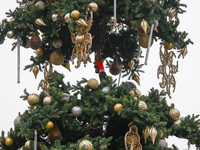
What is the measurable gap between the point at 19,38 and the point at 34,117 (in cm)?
81

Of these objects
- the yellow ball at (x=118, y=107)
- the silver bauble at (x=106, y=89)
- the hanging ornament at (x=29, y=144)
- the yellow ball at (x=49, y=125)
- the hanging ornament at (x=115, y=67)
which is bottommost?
the hanging ornament at (x=29, y=144)

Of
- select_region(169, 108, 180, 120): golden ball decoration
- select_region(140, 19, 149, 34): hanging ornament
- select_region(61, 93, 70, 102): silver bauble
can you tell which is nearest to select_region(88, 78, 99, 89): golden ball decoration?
select_region(61, 93, 70, 102): silver bauble

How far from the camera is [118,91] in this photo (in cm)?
343

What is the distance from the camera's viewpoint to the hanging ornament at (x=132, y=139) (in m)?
3.22

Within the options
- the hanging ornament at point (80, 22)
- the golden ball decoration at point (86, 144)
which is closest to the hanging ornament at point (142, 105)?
the golden ball decoration at point (86, 144)

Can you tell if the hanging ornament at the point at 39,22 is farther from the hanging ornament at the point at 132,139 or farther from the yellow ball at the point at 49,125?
the hanging ornament at the point at 132,139

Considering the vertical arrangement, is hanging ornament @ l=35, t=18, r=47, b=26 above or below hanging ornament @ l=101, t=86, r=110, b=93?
above

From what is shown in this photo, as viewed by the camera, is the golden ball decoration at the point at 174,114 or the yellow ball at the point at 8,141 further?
the golden ball decoration at the point at 174,114

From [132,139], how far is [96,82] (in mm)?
562

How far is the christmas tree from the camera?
10.6 feet

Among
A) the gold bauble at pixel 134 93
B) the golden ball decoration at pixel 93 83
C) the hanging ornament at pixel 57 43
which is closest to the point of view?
the gold bauble at pixel 134 93

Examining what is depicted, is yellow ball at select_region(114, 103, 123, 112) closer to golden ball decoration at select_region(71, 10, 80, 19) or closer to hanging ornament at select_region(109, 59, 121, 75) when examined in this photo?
golden ball decoration at select_region(71, 10, 80, 19)

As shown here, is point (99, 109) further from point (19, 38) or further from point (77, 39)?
point (19, 38)

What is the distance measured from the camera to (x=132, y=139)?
10.6 ft
